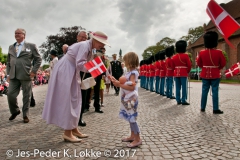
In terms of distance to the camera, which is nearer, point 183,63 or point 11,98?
point 11,98

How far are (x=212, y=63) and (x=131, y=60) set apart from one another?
12.6 ft

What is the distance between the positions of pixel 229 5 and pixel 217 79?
2101 inches

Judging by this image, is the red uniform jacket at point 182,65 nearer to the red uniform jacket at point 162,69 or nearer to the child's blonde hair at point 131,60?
the red uniform jacket at point 162,69

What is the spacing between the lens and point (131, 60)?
3744mm

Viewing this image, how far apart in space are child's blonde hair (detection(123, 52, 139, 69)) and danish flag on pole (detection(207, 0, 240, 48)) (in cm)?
156

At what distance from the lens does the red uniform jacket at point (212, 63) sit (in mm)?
6562

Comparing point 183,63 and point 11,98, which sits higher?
point 183,63

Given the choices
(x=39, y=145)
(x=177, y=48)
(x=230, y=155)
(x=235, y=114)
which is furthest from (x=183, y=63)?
(x=39, y=145)

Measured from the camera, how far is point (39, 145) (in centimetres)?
372

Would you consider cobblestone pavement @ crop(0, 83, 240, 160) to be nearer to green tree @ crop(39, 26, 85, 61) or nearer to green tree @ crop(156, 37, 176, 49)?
green tree @ crop(39, 26, 85, 61)

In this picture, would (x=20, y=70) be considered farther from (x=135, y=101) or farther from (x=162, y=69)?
(x=162, y=69)

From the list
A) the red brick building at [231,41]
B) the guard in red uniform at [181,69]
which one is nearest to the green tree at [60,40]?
the red brick building at [231,41]

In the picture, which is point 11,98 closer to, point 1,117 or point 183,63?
point 1,117

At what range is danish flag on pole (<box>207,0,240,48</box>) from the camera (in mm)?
3922
